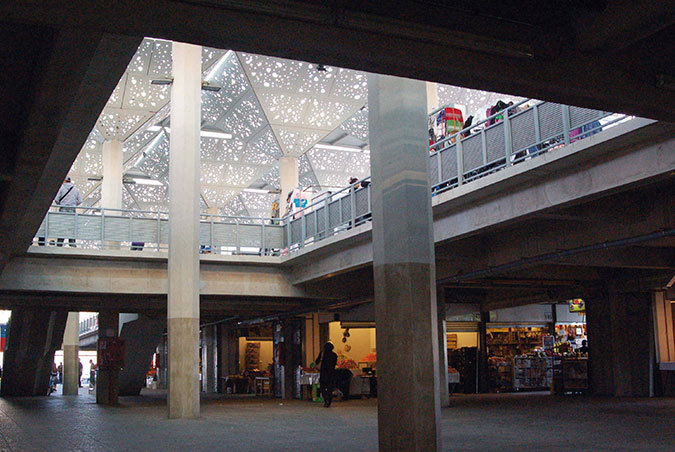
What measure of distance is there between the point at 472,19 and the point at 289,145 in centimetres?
2453

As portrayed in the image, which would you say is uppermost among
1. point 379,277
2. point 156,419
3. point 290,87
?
point 290,87

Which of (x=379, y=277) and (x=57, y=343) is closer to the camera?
(x=379, y=277)

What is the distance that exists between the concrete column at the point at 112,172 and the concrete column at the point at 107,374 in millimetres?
5281

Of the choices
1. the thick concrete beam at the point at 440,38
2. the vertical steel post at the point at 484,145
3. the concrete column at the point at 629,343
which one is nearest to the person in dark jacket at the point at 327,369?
the concrete column at the point at 629,343

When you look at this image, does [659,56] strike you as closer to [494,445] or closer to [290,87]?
[494,445]

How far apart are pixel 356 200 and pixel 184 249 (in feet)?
16.5

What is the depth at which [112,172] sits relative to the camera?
106ft

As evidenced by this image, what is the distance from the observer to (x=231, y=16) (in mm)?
6703

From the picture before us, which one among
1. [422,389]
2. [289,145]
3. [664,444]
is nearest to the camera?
[422,389]

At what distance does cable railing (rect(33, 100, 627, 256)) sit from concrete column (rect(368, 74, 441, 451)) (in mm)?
1672

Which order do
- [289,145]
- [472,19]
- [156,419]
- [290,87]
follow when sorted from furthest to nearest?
1. [289,145]
2. [290,87]
3. [156,419]
4. [472,19]

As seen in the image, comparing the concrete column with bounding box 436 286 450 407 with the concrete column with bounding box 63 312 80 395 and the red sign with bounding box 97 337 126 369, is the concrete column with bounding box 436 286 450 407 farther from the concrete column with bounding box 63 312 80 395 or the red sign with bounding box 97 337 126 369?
the concrete column with bounding box 63 312 80 395

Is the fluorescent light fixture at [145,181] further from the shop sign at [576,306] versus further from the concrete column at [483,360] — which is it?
the shop sign at [576,306]

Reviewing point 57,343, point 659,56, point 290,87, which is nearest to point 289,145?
point 290,87
